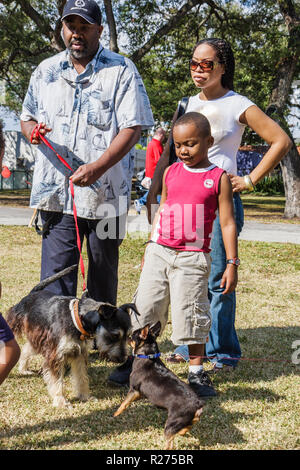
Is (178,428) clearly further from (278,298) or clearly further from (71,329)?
(278,298)

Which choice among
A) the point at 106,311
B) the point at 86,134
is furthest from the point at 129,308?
the point at 86,134

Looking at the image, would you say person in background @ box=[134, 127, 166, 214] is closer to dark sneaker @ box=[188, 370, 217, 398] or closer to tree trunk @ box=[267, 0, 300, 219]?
tree trunk @ box=[267, 0, 300, 219]

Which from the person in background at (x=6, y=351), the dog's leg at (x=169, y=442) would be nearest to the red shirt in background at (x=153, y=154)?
the person in background at (x=6, y=351)

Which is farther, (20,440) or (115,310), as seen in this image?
(115,310)

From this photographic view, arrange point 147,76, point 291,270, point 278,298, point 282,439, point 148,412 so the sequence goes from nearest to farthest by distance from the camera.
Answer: point 282,439 → point 148,412 → point 278,298 → point 291,270 → point 147,76

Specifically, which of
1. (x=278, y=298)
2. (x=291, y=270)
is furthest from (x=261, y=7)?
(x=278, y=298)

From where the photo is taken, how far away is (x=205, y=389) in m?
3.75

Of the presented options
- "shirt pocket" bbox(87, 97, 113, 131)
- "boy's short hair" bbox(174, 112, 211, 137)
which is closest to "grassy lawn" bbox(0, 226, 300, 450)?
"boy's short hair" bbox(174, 112, 211, 137)

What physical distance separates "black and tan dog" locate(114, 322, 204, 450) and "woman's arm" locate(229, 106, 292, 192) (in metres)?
1.20

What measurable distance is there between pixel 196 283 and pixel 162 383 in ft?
2.42

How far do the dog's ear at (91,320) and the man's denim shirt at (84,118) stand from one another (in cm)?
82

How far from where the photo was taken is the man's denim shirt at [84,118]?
387 centimetres

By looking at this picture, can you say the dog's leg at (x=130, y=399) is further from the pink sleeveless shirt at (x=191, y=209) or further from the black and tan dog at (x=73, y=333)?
the pink sleeveless shirt at (x=191, y=209)

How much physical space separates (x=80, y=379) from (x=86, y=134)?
1.84 metres
